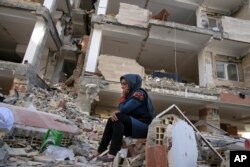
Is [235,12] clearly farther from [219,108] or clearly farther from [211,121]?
[211,121]

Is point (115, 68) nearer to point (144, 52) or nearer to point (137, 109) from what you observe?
point (144, 52)

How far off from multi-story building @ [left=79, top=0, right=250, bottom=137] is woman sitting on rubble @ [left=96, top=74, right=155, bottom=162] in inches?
241

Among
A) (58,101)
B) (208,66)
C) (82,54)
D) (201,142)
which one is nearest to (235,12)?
(208,66)

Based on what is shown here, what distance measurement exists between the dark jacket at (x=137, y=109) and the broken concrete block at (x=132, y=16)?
8.61m

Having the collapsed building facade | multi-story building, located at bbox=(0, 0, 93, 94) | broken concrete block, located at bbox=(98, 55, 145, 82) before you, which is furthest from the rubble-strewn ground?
broken concrete block, located at bbox=(98, 55, 145, 82)

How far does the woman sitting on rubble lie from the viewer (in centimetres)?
335

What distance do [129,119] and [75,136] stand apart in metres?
2.73

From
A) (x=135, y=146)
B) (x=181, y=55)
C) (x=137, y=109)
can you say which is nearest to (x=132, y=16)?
(x=181, y=55)

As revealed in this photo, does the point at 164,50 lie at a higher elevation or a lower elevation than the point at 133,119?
higher

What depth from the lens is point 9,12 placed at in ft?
36.2

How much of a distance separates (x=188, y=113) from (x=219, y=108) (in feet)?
6.13

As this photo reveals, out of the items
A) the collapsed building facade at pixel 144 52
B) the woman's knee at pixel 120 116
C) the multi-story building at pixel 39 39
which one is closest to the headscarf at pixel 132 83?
the woman's knee at pixel 120 116

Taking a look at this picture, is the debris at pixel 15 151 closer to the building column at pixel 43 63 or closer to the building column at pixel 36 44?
the building column at pixel 36 44

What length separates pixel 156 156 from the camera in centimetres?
291
